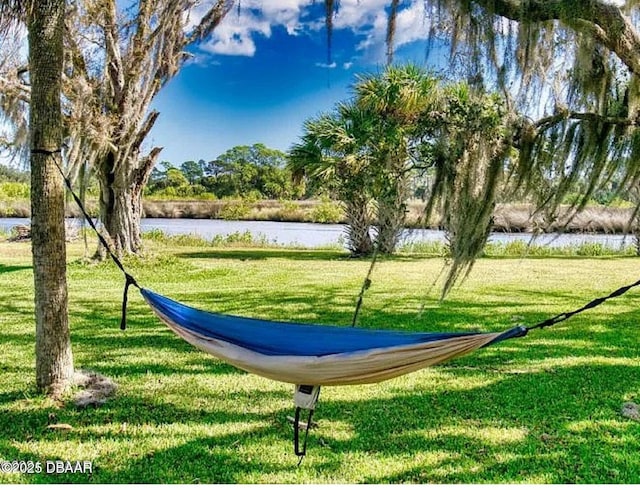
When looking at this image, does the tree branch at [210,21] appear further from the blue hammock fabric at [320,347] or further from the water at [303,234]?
the blue hammock fabric at [320,347]

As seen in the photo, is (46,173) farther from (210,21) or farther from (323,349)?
(210,21)

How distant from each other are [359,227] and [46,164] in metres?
7.78

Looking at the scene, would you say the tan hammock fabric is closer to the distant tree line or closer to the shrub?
the shrub

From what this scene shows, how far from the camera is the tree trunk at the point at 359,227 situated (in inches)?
389

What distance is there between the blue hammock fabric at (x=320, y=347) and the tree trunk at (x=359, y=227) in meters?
7.97

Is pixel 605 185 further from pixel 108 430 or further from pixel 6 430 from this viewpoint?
pixel 6 430

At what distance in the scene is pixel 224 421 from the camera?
7.41 ft

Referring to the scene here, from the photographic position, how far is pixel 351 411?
94.7 inches

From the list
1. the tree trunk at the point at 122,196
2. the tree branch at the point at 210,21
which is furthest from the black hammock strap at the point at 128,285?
the tree branch at the point at 210,21

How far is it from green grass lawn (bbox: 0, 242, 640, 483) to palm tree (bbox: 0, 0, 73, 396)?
0.42 m

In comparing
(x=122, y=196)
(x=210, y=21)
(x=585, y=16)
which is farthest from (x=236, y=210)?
(x=585, y=16)

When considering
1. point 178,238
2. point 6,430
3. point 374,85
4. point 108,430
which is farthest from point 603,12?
point 178,238

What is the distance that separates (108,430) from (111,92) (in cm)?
581

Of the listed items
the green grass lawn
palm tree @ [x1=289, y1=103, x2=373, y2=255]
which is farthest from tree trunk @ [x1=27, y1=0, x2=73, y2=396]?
palm tree @ [x1=289, y1=103, x2=373, y2=255]
